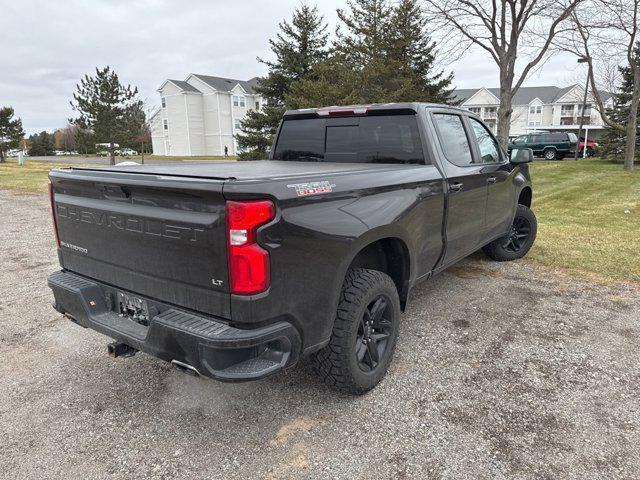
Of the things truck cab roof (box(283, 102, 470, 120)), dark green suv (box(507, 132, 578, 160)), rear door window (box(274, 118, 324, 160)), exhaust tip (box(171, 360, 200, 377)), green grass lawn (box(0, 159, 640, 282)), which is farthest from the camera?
dark green suv (box(507, 132, 578, 160))

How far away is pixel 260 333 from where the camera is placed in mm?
2162

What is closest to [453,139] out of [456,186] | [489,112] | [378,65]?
[456,186]

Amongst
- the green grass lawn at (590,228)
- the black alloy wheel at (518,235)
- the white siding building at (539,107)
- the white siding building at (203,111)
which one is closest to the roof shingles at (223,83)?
the white siding building at (203,111)

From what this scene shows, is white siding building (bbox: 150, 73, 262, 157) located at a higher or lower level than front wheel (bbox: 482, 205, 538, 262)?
higher

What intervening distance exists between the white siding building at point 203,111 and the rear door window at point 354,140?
4974cm

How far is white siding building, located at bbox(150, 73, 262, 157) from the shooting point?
52625mm

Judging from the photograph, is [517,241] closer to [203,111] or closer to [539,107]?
[203,111]

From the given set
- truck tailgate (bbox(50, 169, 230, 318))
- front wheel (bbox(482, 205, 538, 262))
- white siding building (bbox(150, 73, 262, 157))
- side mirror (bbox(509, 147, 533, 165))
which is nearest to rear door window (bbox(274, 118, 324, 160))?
truck tailgate (bbox(50, 169, 230, 318))

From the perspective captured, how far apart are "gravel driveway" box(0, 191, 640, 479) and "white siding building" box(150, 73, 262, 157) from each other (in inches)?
2009

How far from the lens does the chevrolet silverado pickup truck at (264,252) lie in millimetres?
2133

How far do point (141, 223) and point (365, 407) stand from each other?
1.77m

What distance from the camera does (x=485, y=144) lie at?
472 centimetres

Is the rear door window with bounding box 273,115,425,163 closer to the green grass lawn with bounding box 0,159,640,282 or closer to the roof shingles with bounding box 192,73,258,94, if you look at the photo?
the green grass lawn with bounding box 0,159,640,282

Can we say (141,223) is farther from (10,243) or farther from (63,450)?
(10,243)
